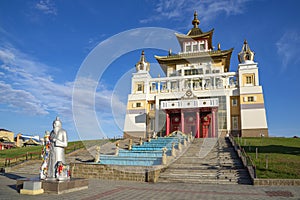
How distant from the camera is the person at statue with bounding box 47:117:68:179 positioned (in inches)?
360

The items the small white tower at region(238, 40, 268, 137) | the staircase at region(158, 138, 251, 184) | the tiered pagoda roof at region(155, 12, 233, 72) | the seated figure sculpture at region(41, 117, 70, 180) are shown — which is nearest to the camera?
the seated figure sculpture at region(41, 117, 70, 180)

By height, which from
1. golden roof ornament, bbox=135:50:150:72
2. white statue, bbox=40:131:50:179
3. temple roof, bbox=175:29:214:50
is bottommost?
white statue, bbox=40:131:50:179

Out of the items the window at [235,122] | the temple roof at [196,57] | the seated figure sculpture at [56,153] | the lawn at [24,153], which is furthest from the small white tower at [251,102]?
the seated figure sculpture at [56,153]

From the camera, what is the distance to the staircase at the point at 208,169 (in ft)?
42.3

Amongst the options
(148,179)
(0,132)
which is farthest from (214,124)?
(0,132)

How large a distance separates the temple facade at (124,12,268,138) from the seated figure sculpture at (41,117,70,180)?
21.3 metres

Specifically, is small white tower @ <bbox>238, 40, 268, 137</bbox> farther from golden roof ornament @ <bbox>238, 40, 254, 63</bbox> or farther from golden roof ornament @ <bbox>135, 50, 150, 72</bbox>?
golden roof ornament @ <bbox>135, 50, 150, 72</bbox>

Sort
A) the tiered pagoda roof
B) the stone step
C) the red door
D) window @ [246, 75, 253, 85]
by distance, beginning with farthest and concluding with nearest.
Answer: the tiered pagoda roof → window @ [246, 75, 253, 85] → the red door → the stone step

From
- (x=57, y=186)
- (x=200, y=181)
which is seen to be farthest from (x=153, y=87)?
(x=57, y=186)

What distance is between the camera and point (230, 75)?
118 feet

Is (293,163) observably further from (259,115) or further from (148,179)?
(259,115)

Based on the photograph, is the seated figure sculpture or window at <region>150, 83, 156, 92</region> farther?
window at <region>150, 83, 156, 92</region>

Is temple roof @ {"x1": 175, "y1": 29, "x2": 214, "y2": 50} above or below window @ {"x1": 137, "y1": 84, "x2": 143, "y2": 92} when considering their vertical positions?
above

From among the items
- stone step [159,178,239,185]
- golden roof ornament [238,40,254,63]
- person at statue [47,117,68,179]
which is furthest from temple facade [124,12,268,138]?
person at statue [47,117,68,179]
